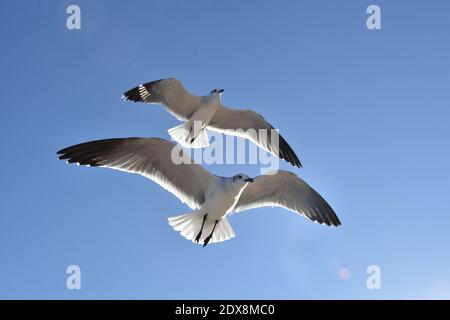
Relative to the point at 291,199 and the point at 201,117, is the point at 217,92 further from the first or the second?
the point at 291,199

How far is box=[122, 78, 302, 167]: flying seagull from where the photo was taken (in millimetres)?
6906

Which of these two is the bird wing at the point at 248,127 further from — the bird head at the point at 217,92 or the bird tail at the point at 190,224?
the bird tail at the point at 190,224

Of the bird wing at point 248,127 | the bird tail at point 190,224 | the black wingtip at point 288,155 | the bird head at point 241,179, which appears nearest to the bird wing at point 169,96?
the bird wing at point 248,127

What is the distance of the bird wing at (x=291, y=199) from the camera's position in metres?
5.68

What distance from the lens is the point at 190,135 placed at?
7043 millimetres

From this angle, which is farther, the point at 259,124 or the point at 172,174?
the point at 259,124

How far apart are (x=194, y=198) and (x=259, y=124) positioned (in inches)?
80.9

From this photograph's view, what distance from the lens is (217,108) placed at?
716 cm

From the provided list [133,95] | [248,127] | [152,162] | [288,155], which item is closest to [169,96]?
[133,95]

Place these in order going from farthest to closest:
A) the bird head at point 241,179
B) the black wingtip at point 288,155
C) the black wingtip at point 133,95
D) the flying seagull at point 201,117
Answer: the flying seagull at point 201,117 < the black wingtip at point 133,95 < the black wingtip at point 288,155 < the bird head at point 241,179

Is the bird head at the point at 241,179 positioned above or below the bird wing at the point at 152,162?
below

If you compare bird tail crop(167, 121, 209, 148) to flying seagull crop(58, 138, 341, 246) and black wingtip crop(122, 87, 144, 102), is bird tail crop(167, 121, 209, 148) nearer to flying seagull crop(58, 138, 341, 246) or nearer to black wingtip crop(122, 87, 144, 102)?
black wingtip crop(122, 87, 144, 102)

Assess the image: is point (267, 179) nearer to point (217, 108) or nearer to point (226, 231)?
point (226, 231)
